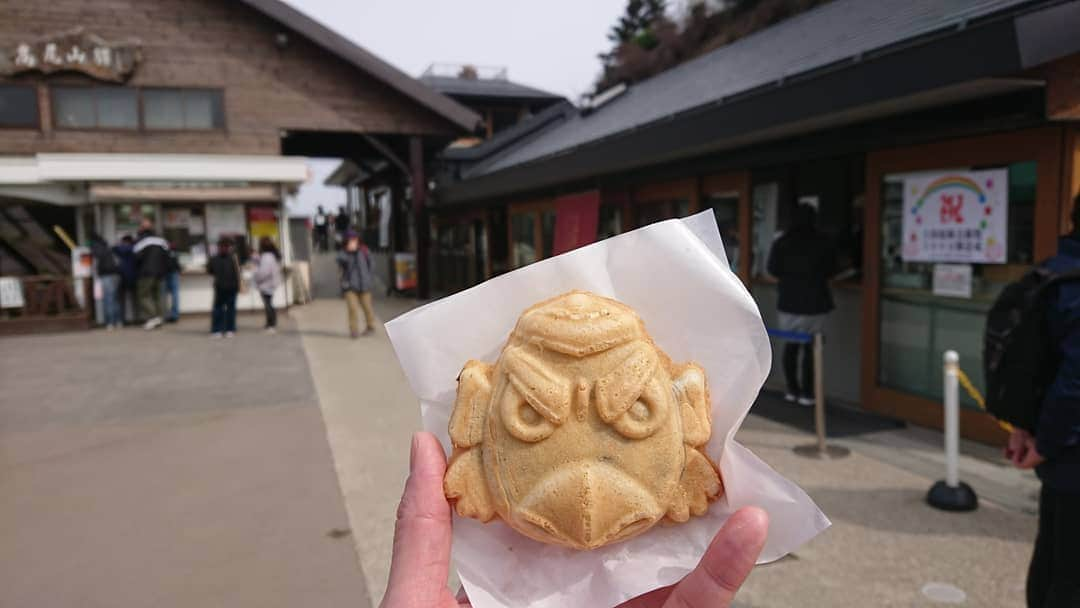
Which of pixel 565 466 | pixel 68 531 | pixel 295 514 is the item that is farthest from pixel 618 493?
pixel 68 531

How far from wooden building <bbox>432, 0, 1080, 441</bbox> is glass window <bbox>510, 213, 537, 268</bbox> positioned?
139 inches

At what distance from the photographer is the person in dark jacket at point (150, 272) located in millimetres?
12492

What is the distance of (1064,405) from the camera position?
7.47ft

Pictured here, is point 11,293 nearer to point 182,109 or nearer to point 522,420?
point 182,109

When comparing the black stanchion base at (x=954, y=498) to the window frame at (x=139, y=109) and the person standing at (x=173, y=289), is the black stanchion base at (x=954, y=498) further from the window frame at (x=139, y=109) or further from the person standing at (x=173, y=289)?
the window frame at (x=139, y=109)

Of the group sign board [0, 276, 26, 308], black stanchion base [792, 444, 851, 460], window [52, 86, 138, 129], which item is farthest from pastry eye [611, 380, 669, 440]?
window [52, 86, 138, 129]

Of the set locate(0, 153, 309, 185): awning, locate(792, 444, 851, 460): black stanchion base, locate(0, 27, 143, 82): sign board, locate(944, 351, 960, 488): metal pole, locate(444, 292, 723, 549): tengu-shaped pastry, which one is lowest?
locate(792, 444, 851, 460): black stanchion base

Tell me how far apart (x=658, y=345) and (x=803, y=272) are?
505cm

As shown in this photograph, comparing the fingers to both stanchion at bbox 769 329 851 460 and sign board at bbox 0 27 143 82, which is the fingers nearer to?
stanchion at bbox 769 329 851 460

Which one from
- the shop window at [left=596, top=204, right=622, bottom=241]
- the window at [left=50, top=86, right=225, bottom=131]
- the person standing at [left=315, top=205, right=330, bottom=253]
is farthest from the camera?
the person standing at [left=315, top=205, right=330, bottom=253]

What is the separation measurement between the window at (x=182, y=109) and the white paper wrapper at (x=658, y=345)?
1487cm

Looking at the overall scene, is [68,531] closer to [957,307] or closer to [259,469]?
[259,469]

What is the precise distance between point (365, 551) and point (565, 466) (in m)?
2.76

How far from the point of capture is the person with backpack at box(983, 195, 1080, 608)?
2.26 meters
